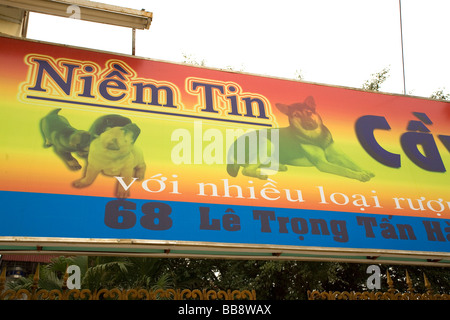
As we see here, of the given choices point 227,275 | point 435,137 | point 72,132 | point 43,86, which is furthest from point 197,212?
point 227,275

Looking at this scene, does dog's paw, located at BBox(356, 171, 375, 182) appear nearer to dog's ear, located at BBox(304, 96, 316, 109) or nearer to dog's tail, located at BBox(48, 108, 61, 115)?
dog's ear, located at BBox(304, 96, 316, 109)

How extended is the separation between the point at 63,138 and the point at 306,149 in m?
2.99

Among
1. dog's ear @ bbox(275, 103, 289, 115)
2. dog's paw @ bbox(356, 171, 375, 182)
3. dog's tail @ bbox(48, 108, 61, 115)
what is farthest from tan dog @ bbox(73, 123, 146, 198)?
dog's paw @ bbox(356, 171, 375, 182)

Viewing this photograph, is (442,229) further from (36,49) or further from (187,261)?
(187,261)

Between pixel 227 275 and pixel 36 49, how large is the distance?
10.5 meters

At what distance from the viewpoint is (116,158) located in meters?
5.17

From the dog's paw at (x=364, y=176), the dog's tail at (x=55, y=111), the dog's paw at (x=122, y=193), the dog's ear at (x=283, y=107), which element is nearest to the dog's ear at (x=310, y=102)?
the dog's ear at (x=283, y=107)

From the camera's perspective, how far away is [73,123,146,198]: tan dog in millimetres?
4969

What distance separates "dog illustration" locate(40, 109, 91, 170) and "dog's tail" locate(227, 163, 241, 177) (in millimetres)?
1643

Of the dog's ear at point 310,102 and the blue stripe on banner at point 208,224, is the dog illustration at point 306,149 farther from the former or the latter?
the blue stripe on banner at point 208,224

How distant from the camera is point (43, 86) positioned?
213 inches

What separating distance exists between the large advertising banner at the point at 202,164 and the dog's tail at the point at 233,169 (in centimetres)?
3

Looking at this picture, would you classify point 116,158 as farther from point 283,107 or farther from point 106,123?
point 283,107

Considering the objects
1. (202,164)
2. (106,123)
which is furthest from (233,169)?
(106,123)
